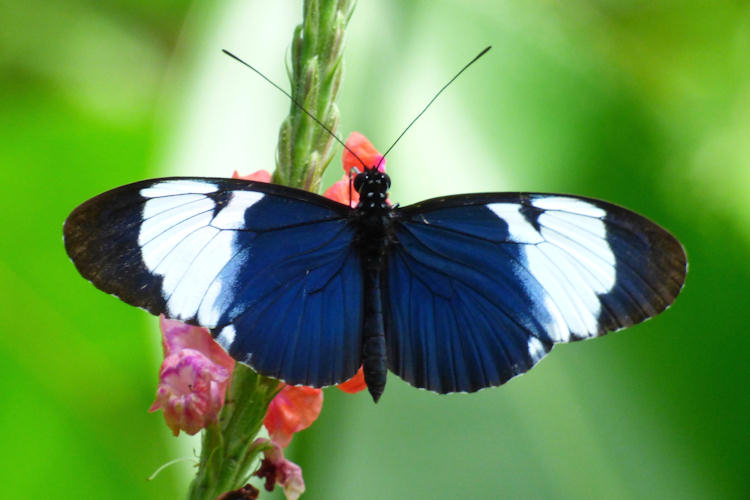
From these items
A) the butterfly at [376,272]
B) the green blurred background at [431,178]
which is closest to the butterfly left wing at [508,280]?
the butterfly at [376,272]

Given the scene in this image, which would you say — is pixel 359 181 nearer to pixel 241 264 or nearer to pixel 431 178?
pixel 241 264

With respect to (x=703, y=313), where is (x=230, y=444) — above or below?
below

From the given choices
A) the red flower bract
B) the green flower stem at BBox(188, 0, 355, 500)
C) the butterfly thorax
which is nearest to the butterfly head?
the butterfly thorax

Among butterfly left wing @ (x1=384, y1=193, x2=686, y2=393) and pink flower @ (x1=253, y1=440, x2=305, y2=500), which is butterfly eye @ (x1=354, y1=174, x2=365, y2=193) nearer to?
butterfly left wing @ (x1=384, y1=193, x2=686, y2=393)

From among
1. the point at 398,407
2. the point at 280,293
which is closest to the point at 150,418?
the point at 398,407

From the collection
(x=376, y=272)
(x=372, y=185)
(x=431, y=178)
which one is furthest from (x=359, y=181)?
(x=431, y=178)

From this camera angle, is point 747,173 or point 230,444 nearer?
point 230,444

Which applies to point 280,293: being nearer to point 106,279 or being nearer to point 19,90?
point 106,279
